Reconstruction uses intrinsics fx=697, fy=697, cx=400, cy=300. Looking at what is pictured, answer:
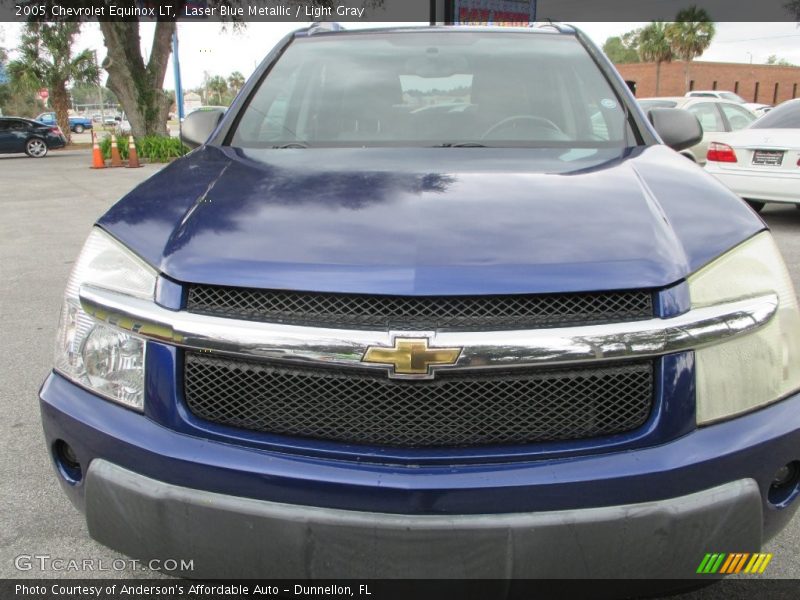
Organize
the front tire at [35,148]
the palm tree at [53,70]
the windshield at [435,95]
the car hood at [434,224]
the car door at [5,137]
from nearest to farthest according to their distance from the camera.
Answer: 1. the car hood at [434,224]
2. the windshield at [435,95]
3. the car door at [5,137]
4. the front tire at [35,148]
5. the palm tree at [53,70]

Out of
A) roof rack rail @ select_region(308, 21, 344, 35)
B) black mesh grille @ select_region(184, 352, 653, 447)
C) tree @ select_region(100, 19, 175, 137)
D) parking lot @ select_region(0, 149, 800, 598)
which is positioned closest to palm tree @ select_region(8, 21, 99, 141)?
tree @ select_region(100, 19, 175, 137)

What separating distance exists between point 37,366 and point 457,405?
331cm

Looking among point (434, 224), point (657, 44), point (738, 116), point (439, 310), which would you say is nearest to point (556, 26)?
point (434, 224)

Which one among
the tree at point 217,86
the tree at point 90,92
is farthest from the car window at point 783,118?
the tree at point 217,86

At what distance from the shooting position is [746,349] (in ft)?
5.37

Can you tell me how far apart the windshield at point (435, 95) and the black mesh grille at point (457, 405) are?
3.94 feet

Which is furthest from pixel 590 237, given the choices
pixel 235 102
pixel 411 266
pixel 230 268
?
pixel 235 102

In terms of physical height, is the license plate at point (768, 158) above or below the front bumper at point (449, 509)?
above

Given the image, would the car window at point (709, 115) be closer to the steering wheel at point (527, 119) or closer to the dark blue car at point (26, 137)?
the steering wheel at point (527, 119)

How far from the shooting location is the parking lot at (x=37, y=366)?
2.33 meters

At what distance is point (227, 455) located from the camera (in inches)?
62.0

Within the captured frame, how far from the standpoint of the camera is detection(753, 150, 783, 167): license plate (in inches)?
316

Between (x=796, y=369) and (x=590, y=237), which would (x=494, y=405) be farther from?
(x=796, y=369)

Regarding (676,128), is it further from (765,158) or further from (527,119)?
(765,158)
